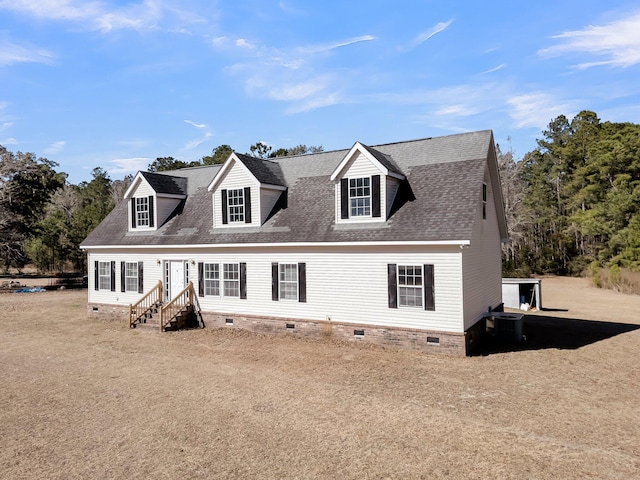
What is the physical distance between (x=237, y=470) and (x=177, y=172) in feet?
72.8

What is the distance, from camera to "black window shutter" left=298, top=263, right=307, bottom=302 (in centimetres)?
1791

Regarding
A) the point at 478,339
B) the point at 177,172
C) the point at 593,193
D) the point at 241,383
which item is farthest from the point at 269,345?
the point at 593,193

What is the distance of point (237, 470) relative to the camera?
7.50 meters

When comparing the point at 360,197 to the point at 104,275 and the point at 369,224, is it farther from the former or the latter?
the point at 104,275

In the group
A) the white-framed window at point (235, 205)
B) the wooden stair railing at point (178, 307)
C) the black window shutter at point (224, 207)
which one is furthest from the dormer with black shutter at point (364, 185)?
the wooden stair railing at point (178, 307)

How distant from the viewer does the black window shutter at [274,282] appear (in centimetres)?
1858

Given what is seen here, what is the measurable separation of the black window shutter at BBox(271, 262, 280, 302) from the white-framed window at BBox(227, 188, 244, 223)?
3.21m

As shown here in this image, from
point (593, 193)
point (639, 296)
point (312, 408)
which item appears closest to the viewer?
Answer: point (312, 408)

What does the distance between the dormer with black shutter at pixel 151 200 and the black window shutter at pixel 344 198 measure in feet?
34.8

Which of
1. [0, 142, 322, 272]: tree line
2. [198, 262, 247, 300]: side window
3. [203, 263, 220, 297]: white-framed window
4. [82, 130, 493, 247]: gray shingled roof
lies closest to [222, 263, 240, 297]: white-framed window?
[198, 262, 247, 300]: side window

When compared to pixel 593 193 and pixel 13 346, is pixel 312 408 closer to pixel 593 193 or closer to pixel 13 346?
pixel 13 346

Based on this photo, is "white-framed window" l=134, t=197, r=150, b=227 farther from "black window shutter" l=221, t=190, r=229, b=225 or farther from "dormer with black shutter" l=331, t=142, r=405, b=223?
"dormer with black shutter" l=331, t=142, r=405, b=223

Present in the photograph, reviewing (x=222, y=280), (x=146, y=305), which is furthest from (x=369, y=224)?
(x=146, y=305)

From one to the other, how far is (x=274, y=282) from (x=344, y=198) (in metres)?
4.65
